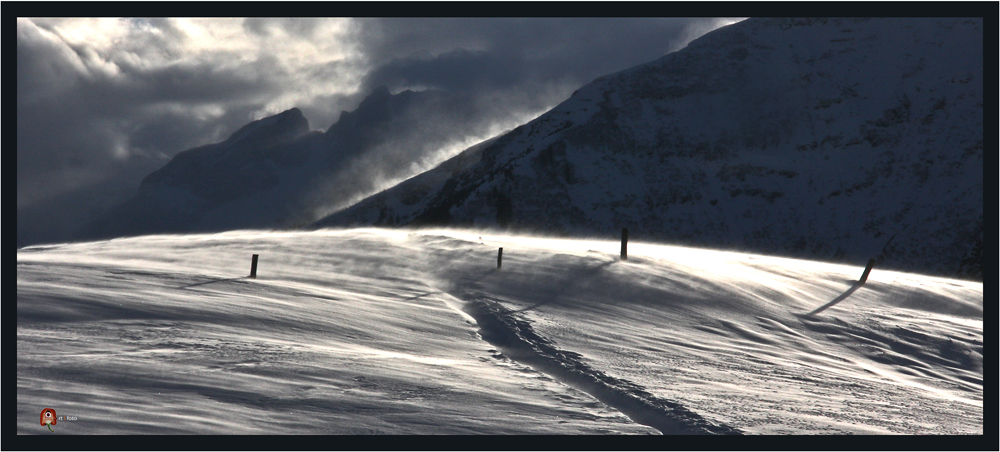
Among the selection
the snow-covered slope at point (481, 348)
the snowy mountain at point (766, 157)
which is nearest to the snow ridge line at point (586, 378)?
the snow-covered slope at point (481, 348)

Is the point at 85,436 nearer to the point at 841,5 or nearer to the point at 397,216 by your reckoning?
the point at 841,5

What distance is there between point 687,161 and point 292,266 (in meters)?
69.8

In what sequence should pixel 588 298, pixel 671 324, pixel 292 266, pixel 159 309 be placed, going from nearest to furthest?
pixel 159 309 < pixel 671 324 < pixel 588 298 < pixel 292 266

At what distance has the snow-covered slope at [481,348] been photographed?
7.26 metres

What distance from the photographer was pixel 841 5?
10.4 meters

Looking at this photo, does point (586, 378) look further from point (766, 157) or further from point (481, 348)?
point (766, 157)

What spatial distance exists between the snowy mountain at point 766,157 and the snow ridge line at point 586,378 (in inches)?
2302

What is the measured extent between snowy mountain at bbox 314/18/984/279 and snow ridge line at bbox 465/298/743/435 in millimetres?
58479

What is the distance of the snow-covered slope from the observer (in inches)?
286

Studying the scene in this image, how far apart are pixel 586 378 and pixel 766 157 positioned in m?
81.0

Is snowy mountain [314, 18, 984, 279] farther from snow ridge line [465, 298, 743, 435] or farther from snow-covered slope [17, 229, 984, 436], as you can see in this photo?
snow ridge line [465, 298, 743, 435]

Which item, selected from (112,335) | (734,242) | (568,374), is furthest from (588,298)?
(734,242)

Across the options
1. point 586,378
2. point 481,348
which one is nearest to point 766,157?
point 481,348

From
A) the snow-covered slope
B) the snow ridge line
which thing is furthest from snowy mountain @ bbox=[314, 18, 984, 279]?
the snow ridge line
